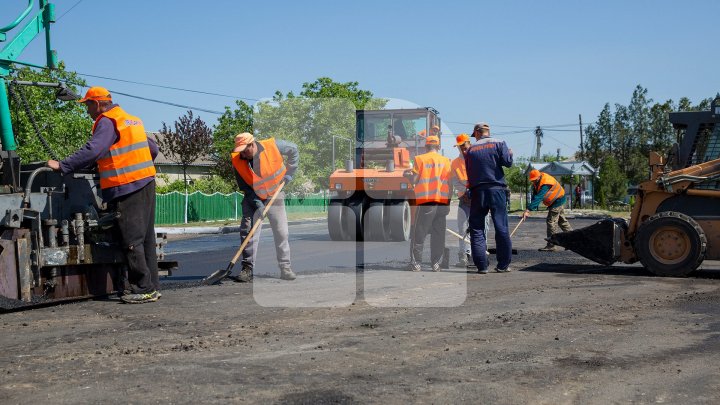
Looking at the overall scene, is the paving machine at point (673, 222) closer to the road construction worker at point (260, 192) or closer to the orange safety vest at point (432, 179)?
the orange safety vest at point (432, 179)

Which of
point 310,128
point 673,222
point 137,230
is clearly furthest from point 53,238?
point 310,128

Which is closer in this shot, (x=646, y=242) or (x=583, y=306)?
(x=583, y=306)

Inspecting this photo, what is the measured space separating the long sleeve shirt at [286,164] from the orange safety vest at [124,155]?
182 cm

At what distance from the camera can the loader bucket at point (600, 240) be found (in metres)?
9.38

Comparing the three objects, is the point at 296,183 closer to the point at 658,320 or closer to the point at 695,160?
the point at 695,160

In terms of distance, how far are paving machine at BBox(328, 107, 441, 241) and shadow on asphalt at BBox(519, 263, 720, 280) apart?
418 centimetres

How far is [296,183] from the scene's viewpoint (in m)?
39.8

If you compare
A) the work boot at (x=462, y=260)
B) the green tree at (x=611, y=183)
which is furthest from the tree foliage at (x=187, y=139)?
the work boot at (x=462, y=260)

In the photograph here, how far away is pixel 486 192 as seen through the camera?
9289mm

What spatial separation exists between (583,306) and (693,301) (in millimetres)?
1211

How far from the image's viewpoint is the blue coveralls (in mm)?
9250

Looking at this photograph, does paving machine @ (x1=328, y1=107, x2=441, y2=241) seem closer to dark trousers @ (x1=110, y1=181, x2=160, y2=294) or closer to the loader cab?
the loader cab

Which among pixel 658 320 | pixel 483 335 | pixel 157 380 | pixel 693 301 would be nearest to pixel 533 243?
pixel 693 301

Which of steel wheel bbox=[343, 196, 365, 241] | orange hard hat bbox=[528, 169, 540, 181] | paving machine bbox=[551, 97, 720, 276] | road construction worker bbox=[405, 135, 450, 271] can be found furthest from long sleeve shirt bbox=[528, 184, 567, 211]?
steel wheel bbox=[343, 196, 365, 241]
